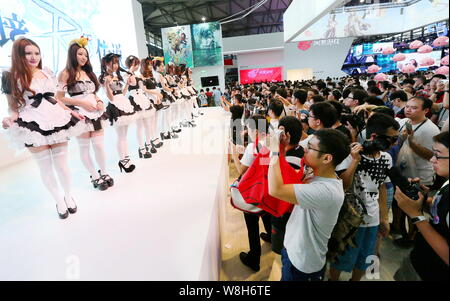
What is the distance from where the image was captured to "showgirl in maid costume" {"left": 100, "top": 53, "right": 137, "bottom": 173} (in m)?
2.48

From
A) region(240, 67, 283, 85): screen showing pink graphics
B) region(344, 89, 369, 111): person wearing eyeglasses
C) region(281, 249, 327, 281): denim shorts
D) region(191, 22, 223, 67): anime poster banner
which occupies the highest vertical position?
region(191, 22, 223, 67): anime poster banner

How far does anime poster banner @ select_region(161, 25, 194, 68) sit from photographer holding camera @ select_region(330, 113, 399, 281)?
1070cm

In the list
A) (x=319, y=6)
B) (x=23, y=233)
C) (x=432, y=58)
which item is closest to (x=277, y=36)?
(x=432, y=58)

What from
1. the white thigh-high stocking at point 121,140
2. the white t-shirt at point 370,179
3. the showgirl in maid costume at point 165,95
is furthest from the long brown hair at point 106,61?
the white t-shirt at point 370,179

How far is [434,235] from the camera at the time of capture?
70cm

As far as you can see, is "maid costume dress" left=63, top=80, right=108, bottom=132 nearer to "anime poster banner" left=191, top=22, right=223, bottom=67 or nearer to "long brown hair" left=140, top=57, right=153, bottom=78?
"long brown hair" left=140, top=57, right=153, bottom=78

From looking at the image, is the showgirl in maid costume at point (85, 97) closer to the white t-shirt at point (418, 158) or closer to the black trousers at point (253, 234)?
the black trousers at point (253, 234)

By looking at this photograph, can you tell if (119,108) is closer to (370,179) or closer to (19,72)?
(19,72)

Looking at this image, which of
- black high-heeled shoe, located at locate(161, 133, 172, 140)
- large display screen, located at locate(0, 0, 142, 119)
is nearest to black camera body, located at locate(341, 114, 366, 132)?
black high-heeled shoe, located at locate(161, 133, 172, 140)

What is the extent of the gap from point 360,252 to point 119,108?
2491mm

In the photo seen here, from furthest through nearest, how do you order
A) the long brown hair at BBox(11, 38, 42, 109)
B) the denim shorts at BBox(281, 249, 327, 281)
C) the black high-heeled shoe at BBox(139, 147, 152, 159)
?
the black high-heeled shoe at BBox(139, 147, 152, 159)
the long brown hair at BBox(11, 38, 42, 109)
the denim shorts at BBox(281, 249, 327, 281)

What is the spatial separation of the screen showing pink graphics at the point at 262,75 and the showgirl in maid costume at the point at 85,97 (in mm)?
13529
